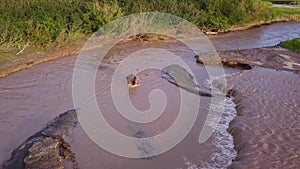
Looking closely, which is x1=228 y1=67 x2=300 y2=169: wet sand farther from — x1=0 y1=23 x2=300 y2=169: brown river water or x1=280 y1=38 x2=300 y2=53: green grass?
x1=280 y1=38 x2=300 y2=53: green grass

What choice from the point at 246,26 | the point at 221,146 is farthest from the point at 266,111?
the point at 246,26

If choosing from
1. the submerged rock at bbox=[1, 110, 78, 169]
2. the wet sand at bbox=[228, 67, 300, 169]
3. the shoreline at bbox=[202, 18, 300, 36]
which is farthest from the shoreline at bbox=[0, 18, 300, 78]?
the wet sand at bbox=[228, 67, 300, 169]

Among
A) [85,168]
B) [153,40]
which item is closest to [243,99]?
[85,168]

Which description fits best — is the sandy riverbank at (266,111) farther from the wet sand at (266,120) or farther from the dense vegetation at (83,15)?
the dense vegetation at (83,15)

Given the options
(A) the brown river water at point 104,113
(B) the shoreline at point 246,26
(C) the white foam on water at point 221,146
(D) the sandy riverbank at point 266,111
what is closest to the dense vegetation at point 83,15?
(B) the shoreline at point 246,26

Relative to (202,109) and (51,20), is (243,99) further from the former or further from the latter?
(51,20)

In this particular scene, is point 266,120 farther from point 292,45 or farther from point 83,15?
point 83,15
